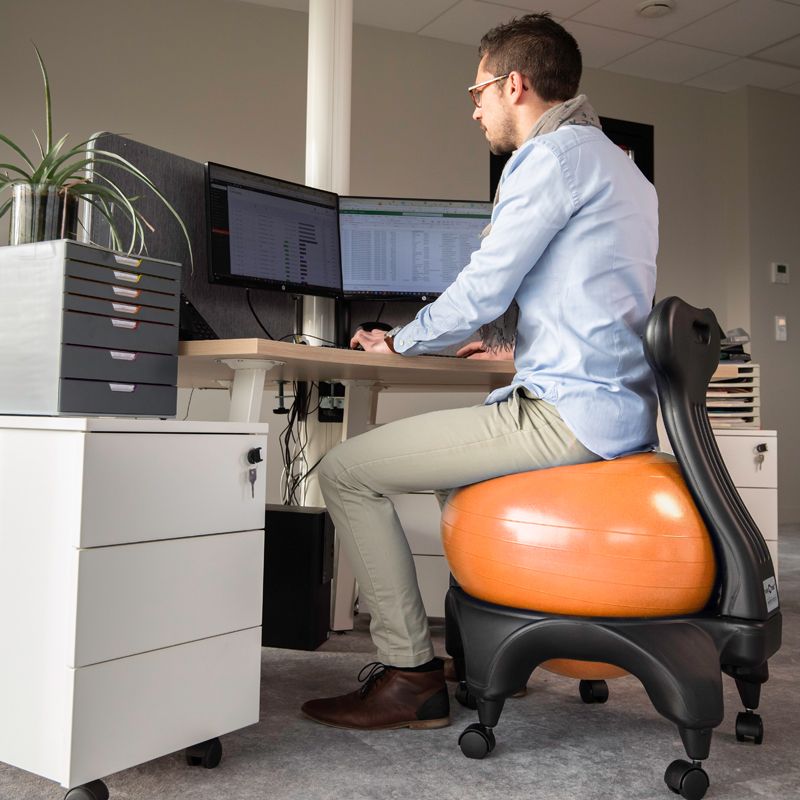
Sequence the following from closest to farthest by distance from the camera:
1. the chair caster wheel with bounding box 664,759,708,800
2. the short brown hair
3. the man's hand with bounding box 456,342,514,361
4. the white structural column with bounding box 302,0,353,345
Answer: the chair caster wheel with bounding box 664,759,708,800 < the short brown hair < the man's hand with bounding box 456,342,514,361 < the white structural column with bounding box 302,0,353,345

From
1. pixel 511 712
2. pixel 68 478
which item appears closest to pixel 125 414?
pixel 68 478

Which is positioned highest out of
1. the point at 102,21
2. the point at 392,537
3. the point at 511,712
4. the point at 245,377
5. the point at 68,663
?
the point at 102,21

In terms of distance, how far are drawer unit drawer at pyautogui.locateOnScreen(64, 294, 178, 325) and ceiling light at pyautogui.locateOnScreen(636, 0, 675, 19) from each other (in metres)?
3.56

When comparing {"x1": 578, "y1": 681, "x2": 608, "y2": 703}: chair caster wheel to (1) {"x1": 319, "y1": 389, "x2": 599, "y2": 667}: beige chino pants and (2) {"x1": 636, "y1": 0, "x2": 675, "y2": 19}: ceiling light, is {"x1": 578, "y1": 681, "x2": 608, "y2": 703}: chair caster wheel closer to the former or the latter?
(1) {"x1": 319, "y1": 389, "x2": 599, "y2": 667}: beige chino pants

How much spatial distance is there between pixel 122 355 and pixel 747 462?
6.68 feet

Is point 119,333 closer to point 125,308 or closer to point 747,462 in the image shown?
point 125,308

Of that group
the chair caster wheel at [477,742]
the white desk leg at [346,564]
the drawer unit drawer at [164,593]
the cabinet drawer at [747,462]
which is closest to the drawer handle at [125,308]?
the drawer unit drawer at [164,593]

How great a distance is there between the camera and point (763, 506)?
8.75ft

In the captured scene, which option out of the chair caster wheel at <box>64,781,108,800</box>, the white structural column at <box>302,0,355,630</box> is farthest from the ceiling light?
the chair caster wheel at <box>64,781,108,800</box>

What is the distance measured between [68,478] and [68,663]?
0.79ft

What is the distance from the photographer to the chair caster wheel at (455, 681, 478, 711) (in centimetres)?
171

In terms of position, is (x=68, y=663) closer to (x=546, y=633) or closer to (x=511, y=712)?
(x=546, y=633)

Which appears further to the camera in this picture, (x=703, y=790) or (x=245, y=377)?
(x=245, y=377)

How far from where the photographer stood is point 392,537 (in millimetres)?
1585
